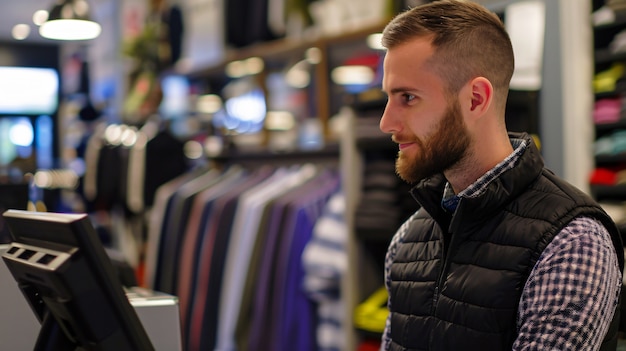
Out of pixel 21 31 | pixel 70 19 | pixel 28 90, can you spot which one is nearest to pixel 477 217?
pixel 70 19

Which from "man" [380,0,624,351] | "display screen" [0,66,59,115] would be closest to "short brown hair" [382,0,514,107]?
→ "man" [380,0,624,351]

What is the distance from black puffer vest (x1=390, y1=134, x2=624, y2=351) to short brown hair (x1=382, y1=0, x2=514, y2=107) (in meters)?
0.19

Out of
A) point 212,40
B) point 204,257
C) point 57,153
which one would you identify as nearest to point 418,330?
point 204,257

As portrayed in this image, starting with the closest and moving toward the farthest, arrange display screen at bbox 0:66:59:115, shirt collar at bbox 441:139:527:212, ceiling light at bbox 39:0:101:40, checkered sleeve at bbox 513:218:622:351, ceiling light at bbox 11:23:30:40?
checkered sleeve at bbox 513:218:622:351
shirt collar at bbox 441:139:527:212
ceiling light at bbox 39:0:101:40
ceiling light at bbox 11:23:30:40
display screen at bbox 0:66:59:115

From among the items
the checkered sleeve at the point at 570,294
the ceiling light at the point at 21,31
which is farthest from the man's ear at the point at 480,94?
the ceiling light at the point at 21,31

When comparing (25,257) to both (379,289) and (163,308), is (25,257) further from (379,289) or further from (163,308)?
(379,289)

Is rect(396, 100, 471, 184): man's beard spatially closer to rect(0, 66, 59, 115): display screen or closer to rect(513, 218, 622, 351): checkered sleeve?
rect(513, 218, 622, 351): checkered sleeve

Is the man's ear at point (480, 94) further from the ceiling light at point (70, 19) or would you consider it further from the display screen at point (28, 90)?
the display screen at point (28, 90)

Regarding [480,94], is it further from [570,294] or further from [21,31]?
[21,31]

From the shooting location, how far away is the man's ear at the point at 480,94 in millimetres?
1731

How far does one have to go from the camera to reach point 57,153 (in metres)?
13.3

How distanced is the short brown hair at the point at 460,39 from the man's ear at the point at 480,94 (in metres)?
0.02

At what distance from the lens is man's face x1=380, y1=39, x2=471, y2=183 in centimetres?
173

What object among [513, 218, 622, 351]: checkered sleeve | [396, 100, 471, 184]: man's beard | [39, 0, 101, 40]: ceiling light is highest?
[39, 0, 101, 40]: ceiling light
